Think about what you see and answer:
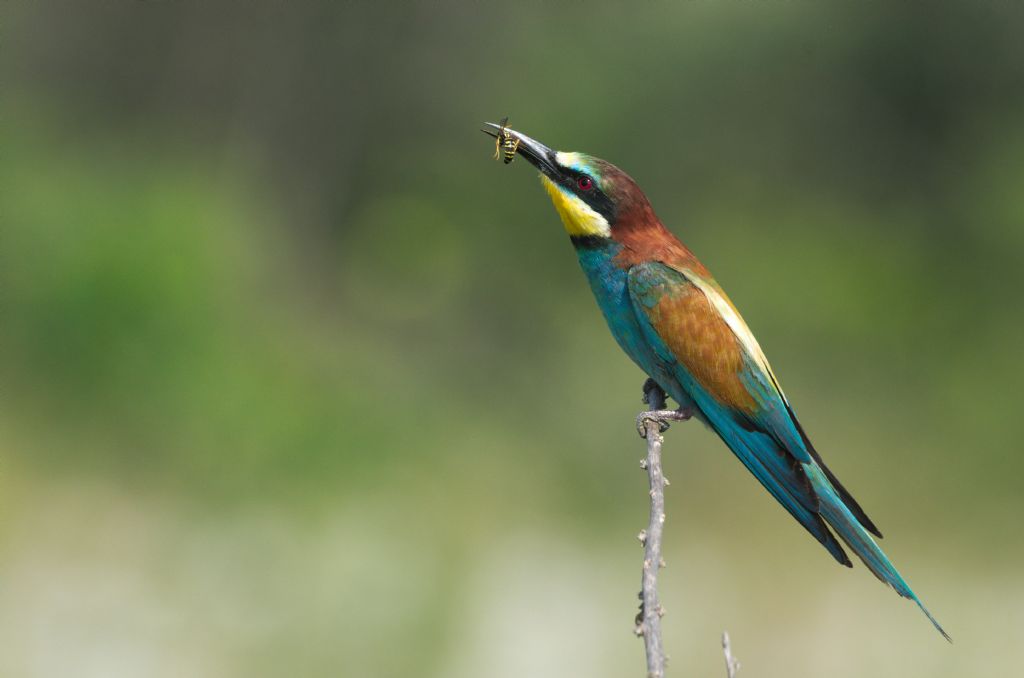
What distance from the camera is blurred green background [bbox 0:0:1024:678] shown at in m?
3.86

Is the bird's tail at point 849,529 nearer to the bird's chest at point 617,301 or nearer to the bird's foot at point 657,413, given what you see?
the bird's foot at point 657,413

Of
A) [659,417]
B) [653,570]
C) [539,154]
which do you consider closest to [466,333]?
[539,154]

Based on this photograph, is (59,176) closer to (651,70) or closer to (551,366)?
(551,366)

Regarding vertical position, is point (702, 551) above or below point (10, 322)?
below

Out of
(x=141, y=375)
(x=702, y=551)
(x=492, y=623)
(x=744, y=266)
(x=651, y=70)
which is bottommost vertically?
(x=492, y=623)

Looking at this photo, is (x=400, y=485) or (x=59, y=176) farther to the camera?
(x=59, y=176)

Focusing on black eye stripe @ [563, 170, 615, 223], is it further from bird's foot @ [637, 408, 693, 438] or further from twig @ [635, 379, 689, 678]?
twig @ [635, 379, 689, 678]

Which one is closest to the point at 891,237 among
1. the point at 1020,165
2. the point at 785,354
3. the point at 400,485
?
the point at 1020,165

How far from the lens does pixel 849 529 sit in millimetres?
2152

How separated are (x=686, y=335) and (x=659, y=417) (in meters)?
0.17

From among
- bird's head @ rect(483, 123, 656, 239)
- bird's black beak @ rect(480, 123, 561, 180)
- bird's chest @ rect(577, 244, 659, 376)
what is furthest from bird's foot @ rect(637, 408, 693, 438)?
bird's black beak @ rect(480, 123, 561, 180)

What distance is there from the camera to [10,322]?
4.54 metres

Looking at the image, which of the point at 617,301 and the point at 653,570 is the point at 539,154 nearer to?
the point at 617,301

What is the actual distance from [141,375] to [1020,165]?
4.02 m
